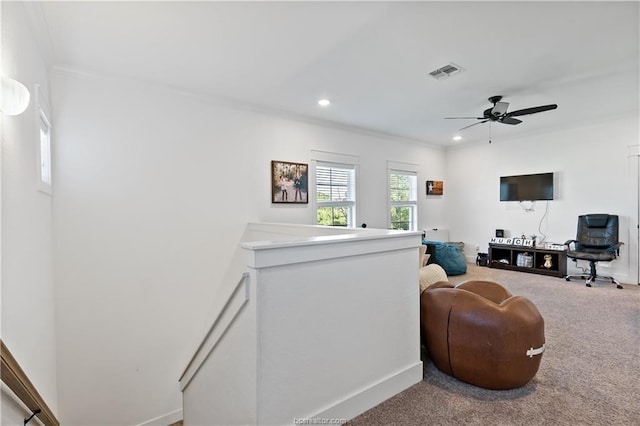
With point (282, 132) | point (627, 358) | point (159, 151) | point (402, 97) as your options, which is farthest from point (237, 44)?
point (627, 358)

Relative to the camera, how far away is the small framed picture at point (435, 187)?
6.77m

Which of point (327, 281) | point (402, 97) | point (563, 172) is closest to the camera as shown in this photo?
point (327, 281)

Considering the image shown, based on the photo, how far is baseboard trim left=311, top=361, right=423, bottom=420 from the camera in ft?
5.79

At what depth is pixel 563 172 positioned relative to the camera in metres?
5.55

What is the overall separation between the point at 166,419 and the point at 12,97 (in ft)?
10.6

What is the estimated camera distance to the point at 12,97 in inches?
54.4

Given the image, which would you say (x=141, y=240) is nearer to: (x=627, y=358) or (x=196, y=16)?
(x=196, y=16)

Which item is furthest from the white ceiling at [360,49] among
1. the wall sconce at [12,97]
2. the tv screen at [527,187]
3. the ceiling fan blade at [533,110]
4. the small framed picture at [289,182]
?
the tv screen at [527,187]

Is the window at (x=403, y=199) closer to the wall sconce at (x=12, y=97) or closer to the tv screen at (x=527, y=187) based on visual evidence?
the tv screen at (x=527, y=187)

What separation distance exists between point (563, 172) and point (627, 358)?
407 centimetres

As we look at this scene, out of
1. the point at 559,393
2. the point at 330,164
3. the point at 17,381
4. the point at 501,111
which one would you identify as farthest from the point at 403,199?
the point at 17,381

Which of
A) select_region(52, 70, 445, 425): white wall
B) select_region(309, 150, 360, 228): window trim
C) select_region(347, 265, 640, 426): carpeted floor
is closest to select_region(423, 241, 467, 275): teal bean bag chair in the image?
select_region(309, 150, 360, 228): window trim

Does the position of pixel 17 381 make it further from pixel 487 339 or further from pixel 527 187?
pixel 527 187

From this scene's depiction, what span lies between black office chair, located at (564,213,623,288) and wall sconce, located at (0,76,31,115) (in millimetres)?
6405
